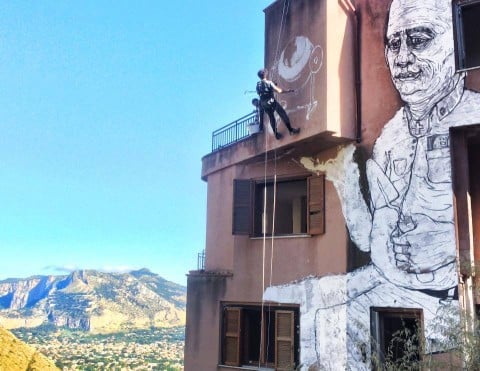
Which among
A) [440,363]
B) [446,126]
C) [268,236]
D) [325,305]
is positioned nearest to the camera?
[440,363]

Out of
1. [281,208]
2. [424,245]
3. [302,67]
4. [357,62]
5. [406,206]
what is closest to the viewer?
[424,245]

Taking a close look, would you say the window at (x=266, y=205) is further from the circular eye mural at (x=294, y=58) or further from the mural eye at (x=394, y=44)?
the mural eye at (x=394, y=44)

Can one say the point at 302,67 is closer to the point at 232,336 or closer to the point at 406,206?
the point at 406,206

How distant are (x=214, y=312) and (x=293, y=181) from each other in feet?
11.7

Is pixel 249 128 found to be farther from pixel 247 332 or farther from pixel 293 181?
pixel 247 332

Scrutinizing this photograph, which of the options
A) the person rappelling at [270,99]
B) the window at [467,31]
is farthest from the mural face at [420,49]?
the person rappelling at [270,99]

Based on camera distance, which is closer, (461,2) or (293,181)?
(461,2)

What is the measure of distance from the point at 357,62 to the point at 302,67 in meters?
1.12

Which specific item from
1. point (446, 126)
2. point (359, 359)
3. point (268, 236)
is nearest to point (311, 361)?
point (359, 359)

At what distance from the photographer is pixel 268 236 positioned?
12.0 meters

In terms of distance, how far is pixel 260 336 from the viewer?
39.6ft

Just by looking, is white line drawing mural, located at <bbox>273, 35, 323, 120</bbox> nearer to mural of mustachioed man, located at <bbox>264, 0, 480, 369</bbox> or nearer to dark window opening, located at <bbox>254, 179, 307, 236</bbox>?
mural of mustachioed man, located at <bbox>264, 0, 480, 369</bbox>

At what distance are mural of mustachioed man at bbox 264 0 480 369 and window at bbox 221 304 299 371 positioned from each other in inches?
18.1

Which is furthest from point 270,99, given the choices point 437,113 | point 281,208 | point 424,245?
point 424,245
